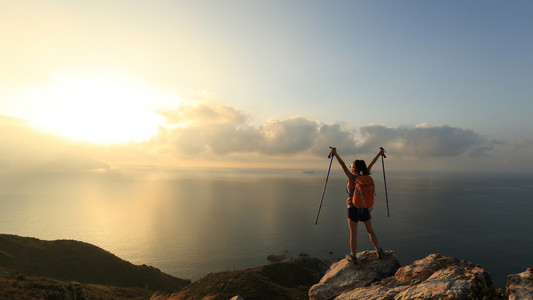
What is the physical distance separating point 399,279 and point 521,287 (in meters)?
4.53

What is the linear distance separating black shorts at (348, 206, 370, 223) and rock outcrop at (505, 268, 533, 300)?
5445mm

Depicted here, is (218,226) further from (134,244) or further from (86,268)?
(86,268)

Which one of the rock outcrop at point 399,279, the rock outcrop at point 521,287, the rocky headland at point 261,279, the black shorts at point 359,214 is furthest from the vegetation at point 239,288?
the rock outcrop at point 521,287

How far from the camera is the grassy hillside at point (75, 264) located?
5431cm

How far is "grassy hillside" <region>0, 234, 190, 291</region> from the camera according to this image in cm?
5431

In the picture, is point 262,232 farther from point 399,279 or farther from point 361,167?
point 361,167

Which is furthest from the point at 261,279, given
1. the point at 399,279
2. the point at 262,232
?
the point at 262,232

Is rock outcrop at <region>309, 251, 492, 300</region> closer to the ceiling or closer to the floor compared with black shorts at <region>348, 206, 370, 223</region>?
closer to the floor

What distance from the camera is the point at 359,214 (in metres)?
12.5

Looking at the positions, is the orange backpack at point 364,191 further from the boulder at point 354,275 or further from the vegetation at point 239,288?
the vegetation at point 239,288

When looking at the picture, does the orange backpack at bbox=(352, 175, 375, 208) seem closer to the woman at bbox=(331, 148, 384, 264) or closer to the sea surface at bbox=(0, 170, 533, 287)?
the woman at bbox=(331, 148, 384, 264)

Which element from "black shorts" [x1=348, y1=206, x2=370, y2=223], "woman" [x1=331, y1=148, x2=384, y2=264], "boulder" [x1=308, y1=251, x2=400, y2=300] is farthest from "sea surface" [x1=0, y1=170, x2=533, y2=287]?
"black shorts" [x1=348, y1=206, x2=370, y2=223]

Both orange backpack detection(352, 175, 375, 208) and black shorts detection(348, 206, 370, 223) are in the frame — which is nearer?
orange backpack detection(352, 175, 375, 208)

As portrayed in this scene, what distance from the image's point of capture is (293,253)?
300 ft
